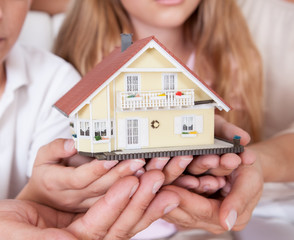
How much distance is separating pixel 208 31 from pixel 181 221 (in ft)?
4.39

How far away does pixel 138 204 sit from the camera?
1252 millimetres

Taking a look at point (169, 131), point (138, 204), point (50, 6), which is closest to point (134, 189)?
point (138, 204)

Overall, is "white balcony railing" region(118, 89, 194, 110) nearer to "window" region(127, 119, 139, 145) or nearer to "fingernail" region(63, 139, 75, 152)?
"window" region(127, 119, 139, 145)

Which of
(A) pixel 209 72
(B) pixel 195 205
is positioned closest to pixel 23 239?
(B) pixel 195 205

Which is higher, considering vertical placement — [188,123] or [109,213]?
[188,123]

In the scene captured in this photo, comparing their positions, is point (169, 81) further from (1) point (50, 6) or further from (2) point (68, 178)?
(1) point (50, 6)

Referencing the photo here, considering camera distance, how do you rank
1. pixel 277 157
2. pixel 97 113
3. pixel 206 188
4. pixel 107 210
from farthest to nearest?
pixel 277 157 → pixel 206 188 → pixel 97 113 → pixel 107 210

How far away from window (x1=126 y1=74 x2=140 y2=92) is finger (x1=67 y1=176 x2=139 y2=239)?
0.30 meters

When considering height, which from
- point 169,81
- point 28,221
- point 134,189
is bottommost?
point 28,221

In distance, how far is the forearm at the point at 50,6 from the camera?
9.45 ft

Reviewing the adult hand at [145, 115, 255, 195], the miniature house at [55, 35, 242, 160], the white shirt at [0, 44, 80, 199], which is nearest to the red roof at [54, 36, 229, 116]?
the miniature house at [55, 35, 242, 160]

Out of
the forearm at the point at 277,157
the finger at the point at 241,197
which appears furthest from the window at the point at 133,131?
the forearm at the point at 277,157

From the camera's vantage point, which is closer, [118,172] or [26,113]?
[118,172]

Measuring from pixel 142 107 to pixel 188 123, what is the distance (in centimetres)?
19
